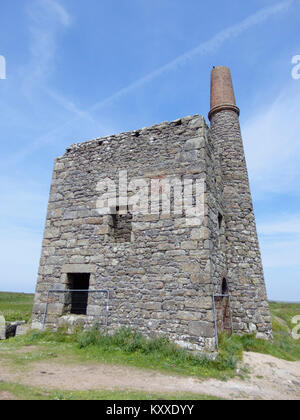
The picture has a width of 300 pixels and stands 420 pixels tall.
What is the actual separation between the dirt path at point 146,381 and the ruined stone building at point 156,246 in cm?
112

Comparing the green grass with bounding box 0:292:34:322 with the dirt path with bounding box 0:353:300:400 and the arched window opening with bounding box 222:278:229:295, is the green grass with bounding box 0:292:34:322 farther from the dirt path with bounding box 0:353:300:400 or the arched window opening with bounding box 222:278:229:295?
the arched window opening with bounding box 222:278:229:295

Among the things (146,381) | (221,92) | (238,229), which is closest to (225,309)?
(238,229)

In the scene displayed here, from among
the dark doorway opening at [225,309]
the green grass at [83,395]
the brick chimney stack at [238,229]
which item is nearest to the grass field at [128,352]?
the dark doorway opening at [225,309]

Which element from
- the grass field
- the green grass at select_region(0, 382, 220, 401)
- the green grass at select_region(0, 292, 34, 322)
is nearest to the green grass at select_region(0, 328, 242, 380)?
the grass field

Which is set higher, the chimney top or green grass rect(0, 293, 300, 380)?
the chimney top

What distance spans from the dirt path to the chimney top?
8958 millimetres

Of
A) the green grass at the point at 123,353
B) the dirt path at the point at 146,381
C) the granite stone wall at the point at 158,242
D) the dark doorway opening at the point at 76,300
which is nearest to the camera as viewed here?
the dirt path at the point at 146,381

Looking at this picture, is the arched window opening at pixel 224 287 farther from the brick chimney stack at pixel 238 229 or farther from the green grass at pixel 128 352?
the green grass at pixel 128 352

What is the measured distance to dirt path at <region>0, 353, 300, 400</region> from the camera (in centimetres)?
425

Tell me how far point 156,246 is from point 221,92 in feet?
24.5

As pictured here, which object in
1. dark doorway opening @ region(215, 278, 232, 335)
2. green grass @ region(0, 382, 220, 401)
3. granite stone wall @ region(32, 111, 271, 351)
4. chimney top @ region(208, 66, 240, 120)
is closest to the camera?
green grass @ region(0, 382, 220, 401)

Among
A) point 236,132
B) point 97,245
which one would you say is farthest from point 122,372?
point 236,132

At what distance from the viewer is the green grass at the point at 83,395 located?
365 centimetres

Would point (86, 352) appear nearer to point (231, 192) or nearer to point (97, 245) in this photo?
point (97, 245)
